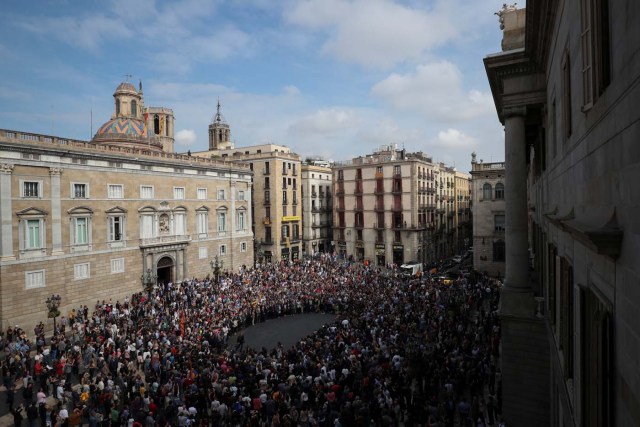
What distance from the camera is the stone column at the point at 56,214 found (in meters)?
27.9

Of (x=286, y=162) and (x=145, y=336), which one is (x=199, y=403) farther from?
(x=286, y=162)

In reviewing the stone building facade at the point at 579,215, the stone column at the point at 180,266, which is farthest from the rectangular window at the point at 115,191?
the stone building facade at the point at 579,215

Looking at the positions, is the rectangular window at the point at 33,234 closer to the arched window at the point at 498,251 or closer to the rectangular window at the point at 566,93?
the rectangular window at the point at 566,93

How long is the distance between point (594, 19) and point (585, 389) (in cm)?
546

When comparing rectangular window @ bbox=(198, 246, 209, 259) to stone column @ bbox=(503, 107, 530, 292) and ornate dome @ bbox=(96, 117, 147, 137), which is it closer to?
ornate dome @ bbox=(96, 117, 147, 137)

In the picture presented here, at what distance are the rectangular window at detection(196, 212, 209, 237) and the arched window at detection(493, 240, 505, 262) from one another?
29558mm

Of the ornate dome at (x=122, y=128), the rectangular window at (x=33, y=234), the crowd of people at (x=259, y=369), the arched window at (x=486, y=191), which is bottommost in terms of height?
the crowd of people at (x=259, y=369)

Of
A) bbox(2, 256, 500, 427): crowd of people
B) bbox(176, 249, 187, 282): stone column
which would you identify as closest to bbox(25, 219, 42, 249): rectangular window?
bbox(2, 256, 500, 427): crowd of people

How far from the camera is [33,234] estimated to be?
2686 cm

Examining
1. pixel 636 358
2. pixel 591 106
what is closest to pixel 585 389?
pixel 636 358

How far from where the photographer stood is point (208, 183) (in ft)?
136

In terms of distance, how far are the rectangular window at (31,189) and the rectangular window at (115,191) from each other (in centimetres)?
523

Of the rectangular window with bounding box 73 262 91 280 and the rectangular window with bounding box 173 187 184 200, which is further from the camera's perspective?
the rectangular window with bounding box 173 187 184 200

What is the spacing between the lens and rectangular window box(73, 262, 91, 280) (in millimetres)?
29055
